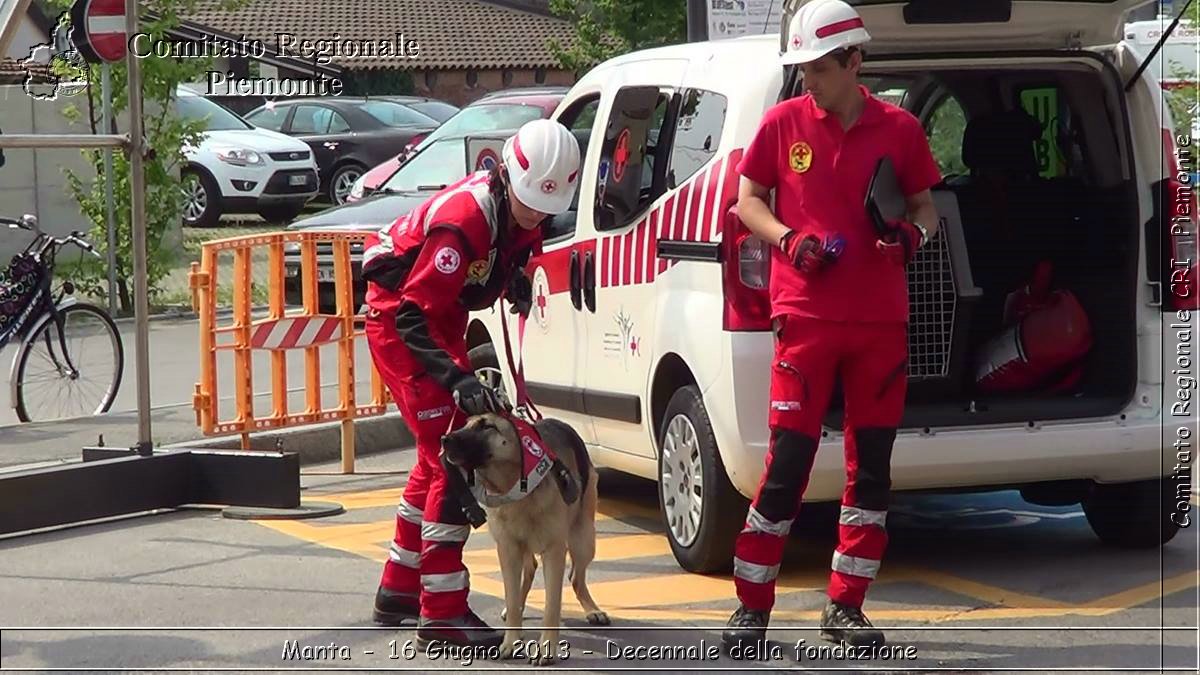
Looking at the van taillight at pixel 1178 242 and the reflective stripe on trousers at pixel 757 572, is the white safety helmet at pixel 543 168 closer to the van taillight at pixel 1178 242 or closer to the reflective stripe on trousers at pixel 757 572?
the reflective stripe on trousers at pixel 757 572

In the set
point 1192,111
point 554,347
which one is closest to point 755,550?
point 554,347

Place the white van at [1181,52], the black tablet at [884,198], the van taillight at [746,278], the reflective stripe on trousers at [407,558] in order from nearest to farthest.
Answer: the black tablet at [884,198] → the reflective stripe on trousers at [407,558] → the van taillight at [746,278] → the white van at [1181,52]

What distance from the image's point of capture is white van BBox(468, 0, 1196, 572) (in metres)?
6.82

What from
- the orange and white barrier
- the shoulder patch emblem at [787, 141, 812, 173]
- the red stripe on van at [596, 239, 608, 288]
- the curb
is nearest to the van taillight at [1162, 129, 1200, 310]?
the shoulder patch emblem at [787, 141, 812, 173]

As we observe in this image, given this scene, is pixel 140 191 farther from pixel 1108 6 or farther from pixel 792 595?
pixel 1108 6

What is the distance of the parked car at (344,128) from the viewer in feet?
85.6

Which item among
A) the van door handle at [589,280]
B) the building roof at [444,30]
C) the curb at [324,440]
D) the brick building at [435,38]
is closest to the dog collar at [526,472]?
the van door handle at [589,280]

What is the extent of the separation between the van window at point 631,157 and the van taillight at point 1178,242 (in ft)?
6.36

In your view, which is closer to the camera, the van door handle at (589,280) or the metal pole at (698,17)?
the van door handle at (589,280)

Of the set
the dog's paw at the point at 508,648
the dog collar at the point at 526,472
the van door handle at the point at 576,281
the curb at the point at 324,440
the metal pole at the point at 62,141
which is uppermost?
the metal pole at the point at 62,141

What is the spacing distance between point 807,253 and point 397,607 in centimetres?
188

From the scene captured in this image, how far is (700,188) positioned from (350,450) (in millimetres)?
3419

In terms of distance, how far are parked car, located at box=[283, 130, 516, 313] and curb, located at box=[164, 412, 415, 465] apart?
432cm

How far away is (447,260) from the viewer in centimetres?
593
